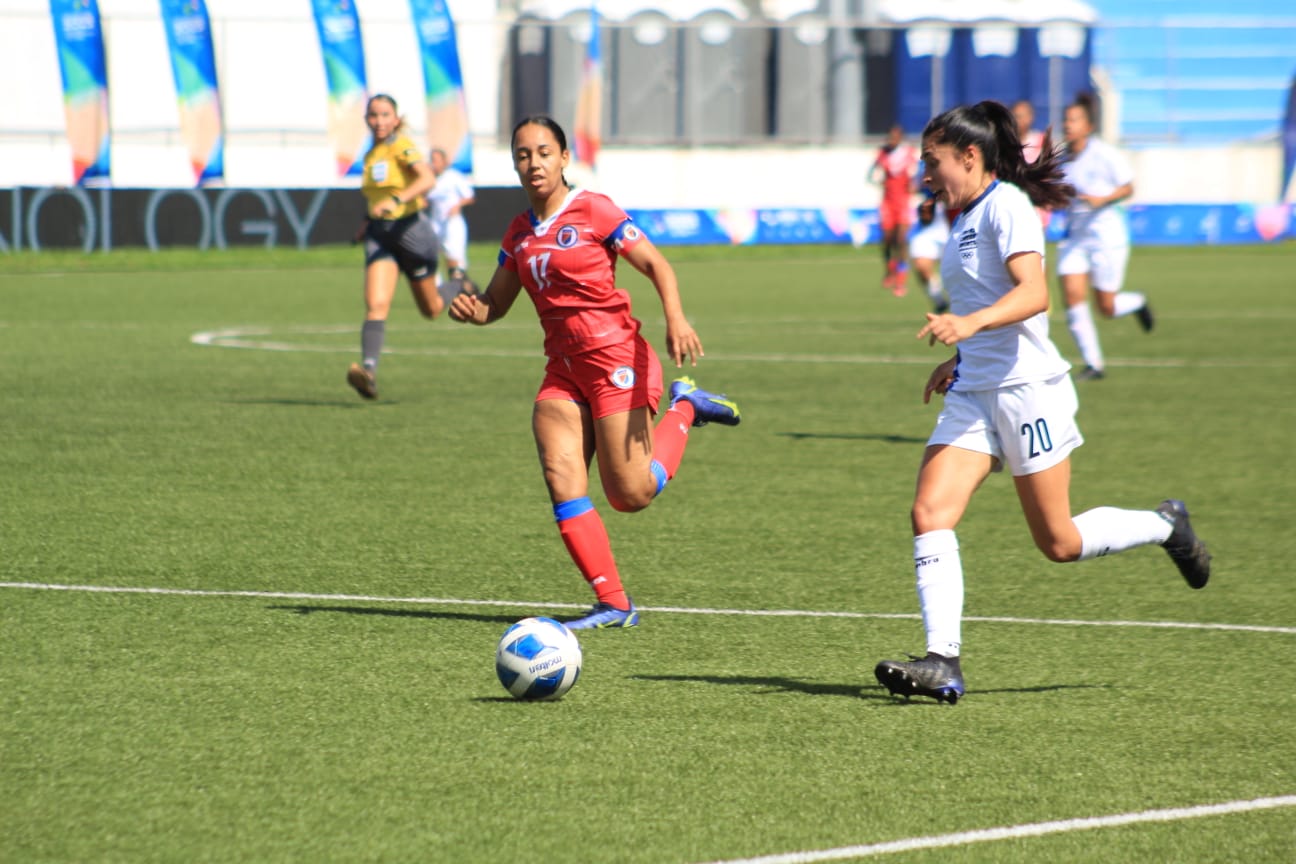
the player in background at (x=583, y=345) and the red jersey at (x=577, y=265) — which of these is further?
the red jersey at (x=577, y=265)

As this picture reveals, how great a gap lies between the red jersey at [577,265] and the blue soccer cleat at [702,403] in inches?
38.5

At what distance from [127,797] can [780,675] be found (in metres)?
2.23

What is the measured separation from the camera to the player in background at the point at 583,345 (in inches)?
277

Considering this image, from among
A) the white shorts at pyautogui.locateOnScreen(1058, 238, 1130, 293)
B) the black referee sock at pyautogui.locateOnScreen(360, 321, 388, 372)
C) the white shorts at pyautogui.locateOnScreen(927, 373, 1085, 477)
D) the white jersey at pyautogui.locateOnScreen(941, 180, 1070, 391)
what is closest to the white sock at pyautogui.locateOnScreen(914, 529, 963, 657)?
the white shorts at pyautogui.locateOnScreen(927, 373, 1085, 477)

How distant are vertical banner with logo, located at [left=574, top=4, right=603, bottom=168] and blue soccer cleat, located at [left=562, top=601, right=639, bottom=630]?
116 ft

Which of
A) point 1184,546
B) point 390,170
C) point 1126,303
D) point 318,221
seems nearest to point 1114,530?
point 1184,546

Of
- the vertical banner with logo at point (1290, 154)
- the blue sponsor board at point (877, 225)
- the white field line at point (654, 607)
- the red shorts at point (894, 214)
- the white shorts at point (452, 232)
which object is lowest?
the blue sponsor board at point (877, 225)

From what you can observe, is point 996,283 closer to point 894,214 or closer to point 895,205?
point 894,214

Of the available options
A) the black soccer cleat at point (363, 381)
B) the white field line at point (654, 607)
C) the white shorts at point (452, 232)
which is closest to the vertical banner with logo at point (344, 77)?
the white shorts at point (452, 232)

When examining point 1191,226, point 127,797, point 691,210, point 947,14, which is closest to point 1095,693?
point 127,797

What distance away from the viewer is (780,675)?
6301 mm

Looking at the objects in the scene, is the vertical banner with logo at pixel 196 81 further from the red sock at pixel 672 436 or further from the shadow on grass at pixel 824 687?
the shadow on grass at pixel 824 687

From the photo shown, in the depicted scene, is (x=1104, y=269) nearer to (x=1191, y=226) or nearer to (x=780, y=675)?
(x=780, y=675)

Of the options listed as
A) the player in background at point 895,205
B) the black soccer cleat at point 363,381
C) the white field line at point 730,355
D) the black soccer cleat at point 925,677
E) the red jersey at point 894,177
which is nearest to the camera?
the black soccer cleat at point 925,677
